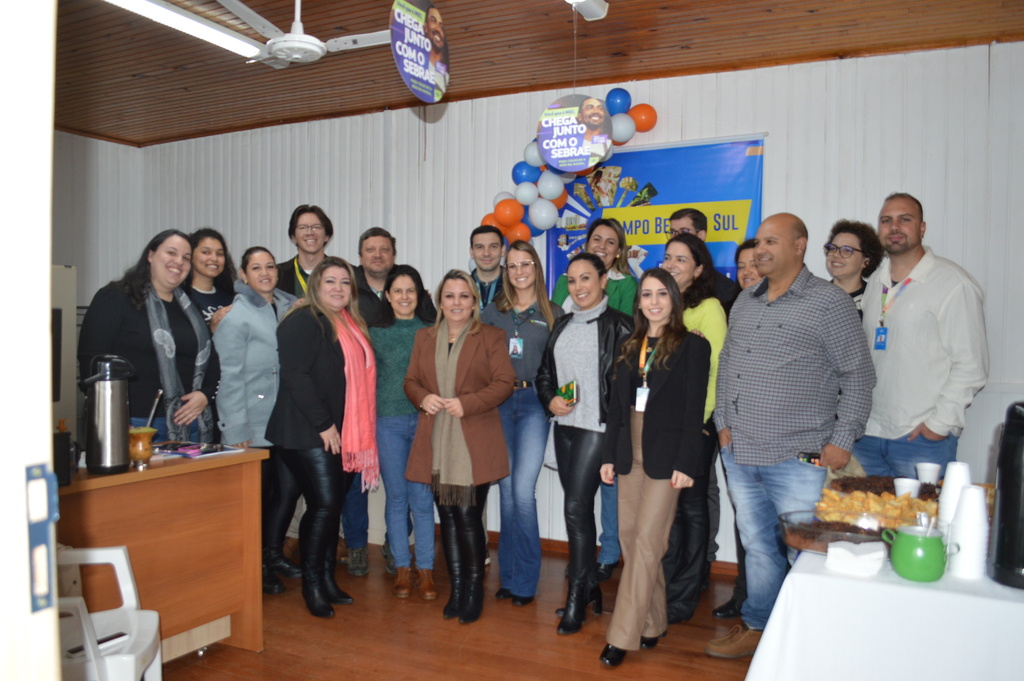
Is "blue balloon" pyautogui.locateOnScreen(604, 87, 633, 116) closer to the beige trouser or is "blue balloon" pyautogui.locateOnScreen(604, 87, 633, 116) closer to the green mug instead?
the beige trouser

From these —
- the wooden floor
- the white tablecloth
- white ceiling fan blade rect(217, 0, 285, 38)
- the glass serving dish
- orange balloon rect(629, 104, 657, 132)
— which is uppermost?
white ceiling fan blade rect(217, 0, 285, 38)

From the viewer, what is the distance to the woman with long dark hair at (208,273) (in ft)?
11.9

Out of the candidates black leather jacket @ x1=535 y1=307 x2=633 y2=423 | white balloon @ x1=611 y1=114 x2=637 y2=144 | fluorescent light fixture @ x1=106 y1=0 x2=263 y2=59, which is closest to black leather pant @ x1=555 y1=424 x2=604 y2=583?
black leather jacket @ x1=535 y1=307 x2=633 y2=423

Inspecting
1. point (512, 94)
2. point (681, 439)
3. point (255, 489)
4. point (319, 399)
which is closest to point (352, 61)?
point (512, 94)

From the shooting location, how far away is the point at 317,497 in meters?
3.41

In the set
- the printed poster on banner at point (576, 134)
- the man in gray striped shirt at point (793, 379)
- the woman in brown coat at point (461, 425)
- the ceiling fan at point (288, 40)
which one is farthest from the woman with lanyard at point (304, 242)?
the man in gray striped shirt at point (793, 379)

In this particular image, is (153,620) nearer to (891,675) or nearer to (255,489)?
(255,489)

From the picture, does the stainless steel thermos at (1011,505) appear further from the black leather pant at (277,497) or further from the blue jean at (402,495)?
the black leather pant at (277,497)

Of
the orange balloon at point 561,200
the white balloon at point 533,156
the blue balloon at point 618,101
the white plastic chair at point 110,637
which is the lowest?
the white plastic chair at point 110,637

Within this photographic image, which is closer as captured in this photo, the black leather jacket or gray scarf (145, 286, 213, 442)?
the black leather jacket

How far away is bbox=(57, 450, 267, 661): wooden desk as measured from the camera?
8.11 feet

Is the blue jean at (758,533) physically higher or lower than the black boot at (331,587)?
higher

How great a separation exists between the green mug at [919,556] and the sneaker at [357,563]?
9.98 ft

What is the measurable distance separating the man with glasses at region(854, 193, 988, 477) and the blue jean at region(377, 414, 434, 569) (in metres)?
2.01
